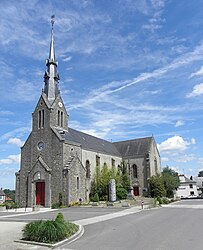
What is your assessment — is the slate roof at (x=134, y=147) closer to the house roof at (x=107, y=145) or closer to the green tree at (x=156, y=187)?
the house roof at (x=107, y=145)

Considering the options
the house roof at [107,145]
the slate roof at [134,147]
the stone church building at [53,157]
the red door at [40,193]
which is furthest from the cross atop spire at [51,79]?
the slate roof at [134,147]

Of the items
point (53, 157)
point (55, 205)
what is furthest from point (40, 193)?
point (53, 157)

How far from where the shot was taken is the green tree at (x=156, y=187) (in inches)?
1570

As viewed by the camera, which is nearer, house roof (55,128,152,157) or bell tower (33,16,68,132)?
bell tower (33,16,68,132)

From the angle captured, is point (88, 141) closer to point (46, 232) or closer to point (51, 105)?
point (51, 105)

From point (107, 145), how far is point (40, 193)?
18728 millimetres

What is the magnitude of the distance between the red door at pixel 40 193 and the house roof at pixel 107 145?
6.12m

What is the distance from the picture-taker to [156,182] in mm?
40562

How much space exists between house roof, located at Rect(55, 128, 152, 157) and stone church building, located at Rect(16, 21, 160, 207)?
0.58ft

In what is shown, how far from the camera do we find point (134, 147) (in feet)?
156

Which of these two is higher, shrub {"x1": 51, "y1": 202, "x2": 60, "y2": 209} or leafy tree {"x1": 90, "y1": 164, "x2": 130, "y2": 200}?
leafy tree {"x1": 90, "y1": 164, "x2": 130, "y2": 200}

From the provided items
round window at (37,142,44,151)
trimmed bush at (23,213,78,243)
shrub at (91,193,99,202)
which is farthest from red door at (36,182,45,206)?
trimmed bush at (23,213,78,243)

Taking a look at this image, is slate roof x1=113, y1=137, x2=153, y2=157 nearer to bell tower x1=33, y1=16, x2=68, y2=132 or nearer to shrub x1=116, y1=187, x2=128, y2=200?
shrub x1=116, y1=187, x2=128, y2=200

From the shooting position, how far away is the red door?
30823mm
